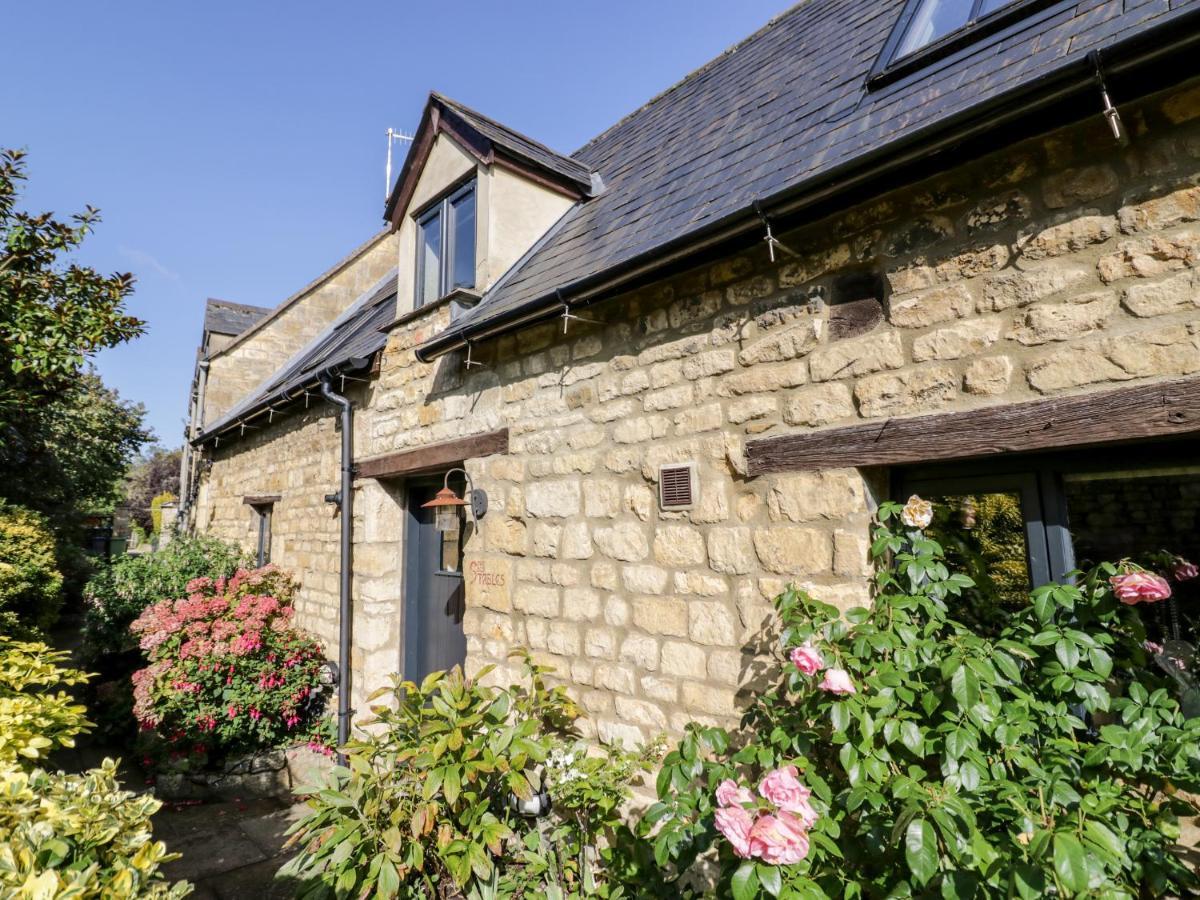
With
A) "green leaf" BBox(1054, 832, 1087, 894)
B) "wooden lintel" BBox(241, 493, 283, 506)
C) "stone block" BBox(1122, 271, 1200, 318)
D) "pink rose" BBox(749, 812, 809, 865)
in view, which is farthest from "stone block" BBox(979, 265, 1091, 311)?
"wooden lintel" BBox(241, 493, 283, 506)

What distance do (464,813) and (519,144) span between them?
5.17m

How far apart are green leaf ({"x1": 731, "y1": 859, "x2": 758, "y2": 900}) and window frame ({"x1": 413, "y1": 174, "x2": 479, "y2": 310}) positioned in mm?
4589

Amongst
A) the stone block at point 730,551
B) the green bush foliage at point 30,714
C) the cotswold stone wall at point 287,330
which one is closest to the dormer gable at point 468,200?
the stone block at point 730,551

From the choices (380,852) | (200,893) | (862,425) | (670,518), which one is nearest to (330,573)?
(200,893)

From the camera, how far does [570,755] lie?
336 cm

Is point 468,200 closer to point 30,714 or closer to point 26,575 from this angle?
point 30,714

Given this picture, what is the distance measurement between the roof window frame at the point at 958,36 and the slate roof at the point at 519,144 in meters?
2.79

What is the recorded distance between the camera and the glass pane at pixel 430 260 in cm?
582

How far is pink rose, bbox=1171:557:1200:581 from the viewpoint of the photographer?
7.04 feet

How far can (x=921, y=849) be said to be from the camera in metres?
1.77

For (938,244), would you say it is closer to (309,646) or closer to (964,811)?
(964,811)

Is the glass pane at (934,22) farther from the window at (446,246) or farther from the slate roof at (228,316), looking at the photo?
the slate roof at (228,316)

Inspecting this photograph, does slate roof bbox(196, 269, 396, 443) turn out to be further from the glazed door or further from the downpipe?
the glazed door

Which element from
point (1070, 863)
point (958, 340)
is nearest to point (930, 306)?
point (958, 340)
